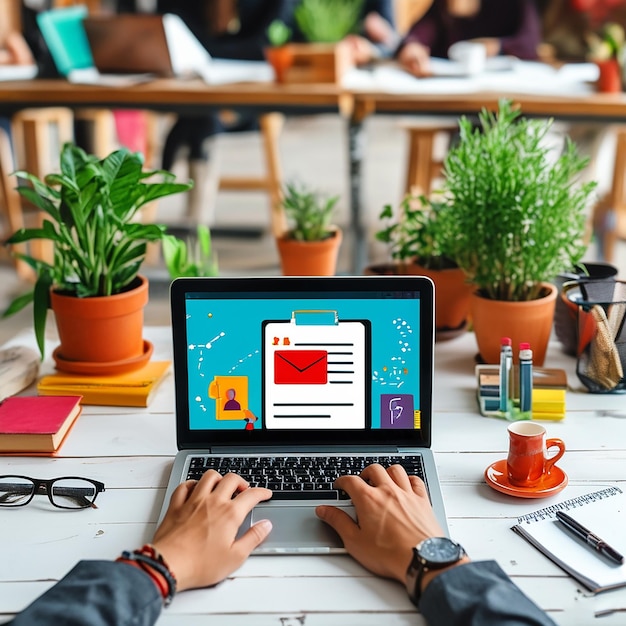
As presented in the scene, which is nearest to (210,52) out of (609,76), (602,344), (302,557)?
(609,76)

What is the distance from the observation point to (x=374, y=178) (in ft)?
18.3

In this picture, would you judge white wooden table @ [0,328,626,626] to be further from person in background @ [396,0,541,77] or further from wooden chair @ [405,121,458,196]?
person in background @ [396,0,541,77]

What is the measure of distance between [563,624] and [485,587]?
0.30 feet

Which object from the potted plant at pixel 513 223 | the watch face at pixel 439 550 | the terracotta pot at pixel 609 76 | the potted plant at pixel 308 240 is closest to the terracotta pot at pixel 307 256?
the potted plant at pixel 308 240

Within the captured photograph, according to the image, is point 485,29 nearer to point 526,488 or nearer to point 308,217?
point 308,217

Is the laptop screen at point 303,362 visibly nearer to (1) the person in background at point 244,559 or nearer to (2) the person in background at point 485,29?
(1) the person in background at point 244,559

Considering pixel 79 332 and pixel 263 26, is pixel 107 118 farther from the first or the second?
pixel 79 332

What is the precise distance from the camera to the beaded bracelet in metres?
0.98

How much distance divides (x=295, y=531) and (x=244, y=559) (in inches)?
3.5

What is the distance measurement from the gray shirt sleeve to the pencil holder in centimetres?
62

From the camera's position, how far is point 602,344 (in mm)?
1497

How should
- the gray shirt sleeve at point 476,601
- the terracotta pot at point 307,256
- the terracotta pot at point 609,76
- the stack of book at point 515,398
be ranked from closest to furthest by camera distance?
the gray shirt sleeve at point 476,601
the stack of book at point 515,398
the terracotta pot at point 307,256
the terracotta pot at point 609,76

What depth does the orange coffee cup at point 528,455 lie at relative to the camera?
3.92ft

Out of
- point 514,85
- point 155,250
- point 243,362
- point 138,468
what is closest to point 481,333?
point 243,362
